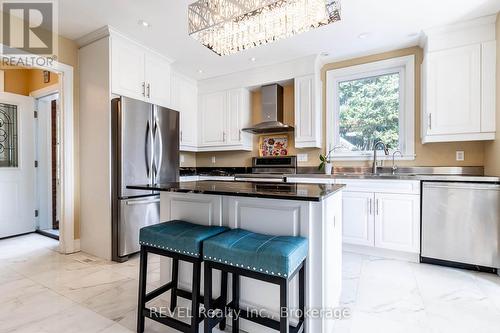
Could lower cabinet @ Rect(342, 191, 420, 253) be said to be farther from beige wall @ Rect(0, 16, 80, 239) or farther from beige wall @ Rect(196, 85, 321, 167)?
beige wall @ Rect(0, 16, 80, 239)

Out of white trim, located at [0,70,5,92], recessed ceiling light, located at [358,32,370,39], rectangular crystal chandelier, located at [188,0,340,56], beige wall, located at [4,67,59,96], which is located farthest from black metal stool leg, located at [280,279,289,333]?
white trim, located at [0,70,5,92]

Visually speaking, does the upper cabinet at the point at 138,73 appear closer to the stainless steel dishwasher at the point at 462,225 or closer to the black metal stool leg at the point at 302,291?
the black metal stool leg at the point at 302,291

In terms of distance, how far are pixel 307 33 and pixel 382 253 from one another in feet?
8.98

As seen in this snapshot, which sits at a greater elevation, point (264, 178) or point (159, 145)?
point (159, 145)

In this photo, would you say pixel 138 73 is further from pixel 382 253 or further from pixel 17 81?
pixel 382 253

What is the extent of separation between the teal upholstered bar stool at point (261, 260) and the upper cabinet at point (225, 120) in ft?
9.54

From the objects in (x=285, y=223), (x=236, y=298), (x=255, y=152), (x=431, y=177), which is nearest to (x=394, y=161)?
(x=431, y=177)

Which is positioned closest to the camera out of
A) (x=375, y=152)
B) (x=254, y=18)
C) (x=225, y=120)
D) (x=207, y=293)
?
(x=207, y=293)

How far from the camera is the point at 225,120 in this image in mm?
4336

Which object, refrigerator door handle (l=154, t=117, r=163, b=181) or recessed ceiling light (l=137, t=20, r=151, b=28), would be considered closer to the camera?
recessed ceiling light (l=137, t=20, r=151, b=28)

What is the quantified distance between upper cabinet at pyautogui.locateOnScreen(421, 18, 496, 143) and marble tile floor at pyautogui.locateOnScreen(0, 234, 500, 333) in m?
1.53

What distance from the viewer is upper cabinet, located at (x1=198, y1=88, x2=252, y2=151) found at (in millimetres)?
4211

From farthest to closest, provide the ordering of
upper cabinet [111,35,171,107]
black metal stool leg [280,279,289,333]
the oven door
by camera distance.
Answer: the oven door < upper cabinet [111,35,171,107] < black metal stool leg [280,279,289,333]

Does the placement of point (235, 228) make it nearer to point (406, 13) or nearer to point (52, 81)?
point (406, 13)
